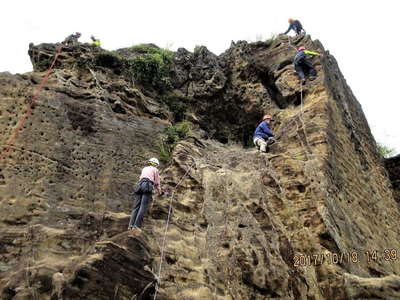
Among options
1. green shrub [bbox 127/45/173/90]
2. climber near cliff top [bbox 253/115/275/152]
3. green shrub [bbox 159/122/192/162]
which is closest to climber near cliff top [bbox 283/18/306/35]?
green shrub [bbox 127/45/173/90]

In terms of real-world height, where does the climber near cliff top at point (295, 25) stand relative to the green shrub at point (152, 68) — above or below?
above

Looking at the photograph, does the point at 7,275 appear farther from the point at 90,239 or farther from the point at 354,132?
the point at 354,132

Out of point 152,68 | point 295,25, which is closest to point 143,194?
point 152,68

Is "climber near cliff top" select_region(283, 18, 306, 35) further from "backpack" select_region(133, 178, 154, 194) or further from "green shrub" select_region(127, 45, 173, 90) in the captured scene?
"backpack" select_region(133, 178, 154, 194)

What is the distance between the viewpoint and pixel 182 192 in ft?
29.0

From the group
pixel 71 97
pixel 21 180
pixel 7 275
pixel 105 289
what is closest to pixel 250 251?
pixel 105 289

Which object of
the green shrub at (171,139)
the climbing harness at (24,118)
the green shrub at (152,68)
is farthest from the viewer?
the green shrub at (152,68)

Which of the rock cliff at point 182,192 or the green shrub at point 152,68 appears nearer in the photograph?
the rock cliff at point 182,192

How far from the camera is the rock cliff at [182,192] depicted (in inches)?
272

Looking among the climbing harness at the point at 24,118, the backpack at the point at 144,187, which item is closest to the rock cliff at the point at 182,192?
the climbing harness at the point at 24,118

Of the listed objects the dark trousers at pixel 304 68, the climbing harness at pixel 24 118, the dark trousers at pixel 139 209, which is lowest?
the dark trousers at pixel 139 209

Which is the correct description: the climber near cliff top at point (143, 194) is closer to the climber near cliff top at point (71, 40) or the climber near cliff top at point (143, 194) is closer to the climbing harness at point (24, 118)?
the climbing harness at point (24, 118)

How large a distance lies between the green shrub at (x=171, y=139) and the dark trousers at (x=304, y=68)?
3.47m

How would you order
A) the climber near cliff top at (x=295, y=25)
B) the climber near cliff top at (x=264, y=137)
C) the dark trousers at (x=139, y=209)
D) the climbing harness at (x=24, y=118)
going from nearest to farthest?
the dark trousers at (x=139, y=209) < the climbing harness at (x=24, y=118) < the climber near cliff top at (x=264, y=137) < the climber near cliff top at (x=295, y=25)
